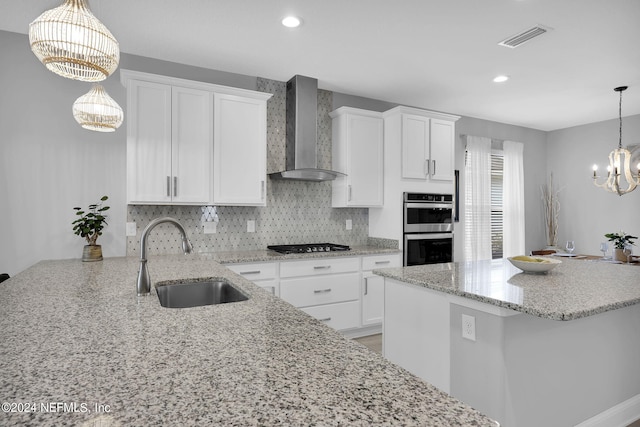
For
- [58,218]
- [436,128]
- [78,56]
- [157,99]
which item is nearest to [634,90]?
[436,128]

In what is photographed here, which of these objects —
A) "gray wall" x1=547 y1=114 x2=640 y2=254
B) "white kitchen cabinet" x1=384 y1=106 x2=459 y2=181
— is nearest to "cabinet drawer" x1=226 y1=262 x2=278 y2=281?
"white kitchen cabinet" x1=384 y1=106 x2=459 y2=181

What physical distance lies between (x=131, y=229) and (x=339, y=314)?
210 centimetres

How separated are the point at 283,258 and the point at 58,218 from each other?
1884 millimetres

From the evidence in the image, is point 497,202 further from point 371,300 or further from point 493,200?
point 371,300

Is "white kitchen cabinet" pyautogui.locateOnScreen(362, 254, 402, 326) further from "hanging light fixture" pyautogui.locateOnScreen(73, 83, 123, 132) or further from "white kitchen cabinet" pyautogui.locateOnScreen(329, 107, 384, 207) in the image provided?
"hanging light fixture" pyautogui.locateOnScreen(73, 83, 123, 132)

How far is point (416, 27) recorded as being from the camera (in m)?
2.75

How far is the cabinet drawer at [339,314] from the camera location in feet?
11.6

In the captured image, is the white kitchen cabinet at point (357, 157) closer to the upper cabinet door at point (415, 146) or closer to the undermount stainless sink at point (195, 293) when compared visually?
the upper cabinet door at point (415, 146)

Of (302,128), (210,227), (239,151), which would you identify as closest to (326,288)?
(210,227)

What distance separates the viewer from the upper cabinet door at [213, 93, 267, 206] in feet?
10.8

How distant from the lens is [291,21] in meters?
2.66

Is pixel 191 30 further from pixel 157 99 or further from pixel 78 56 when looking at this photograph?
pixel 78 56

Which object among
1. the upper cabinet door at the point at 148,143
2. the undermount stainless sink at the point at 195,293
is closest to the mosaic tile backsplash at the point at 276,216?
the upper cabinet door at the point at 148,143

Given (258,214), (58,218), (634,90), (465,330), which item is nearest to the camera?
(465,330)
